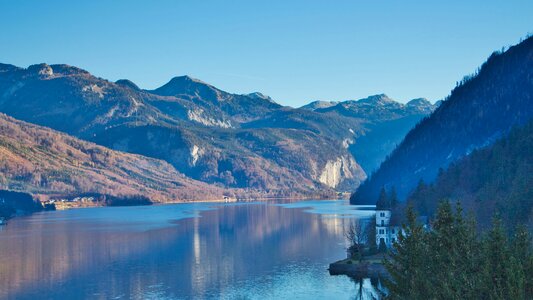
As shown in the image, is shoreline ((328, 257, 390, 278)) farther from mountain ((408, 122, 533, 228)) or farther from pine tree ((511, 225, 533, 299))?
pine tree ((511, 225, 533, 299))

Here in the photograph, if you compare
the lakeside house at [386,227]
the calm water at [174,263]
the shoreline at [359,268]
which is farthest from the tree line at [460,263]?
the lakeside house at [386,227]

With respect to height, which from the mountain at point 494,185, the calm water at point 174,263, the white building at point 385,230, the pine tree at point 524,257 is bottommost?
the calm water at point 174,263

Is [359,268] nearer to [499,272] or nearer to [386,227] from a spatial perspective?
[386,227]

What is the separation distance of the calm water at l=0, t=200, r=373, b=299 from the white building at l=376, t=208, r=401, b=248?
943 cm

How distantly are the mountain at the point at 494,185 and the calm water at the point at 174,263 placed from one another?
19.2 metres

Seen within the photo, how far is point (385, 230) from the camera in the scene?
348 feet

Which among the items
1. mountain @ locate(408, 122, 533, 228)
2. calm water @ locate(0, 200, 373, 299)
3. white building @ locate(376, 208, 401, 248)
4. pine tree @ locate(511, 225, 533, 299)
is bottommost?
calm water @ locate(0, 200, 373, 299)

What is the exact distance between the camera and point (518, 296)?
→ 102 ft

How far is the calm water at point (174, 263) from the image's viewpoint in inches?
3428

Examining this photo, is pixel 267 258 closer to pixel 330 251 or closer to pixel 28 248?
pixel 330 251

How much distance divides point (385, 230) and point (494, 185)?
20.6 meters

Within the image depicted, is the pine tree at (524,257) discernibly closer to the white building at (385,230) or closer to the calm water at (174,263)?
the calm water at (174,263)

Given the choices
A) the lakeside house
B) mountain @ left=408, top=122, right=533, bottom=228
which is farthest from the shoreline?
mountain @ left=408, top=122, right=533, bottom=228

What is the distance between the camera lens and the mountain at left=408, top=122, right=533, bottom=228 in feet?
288
